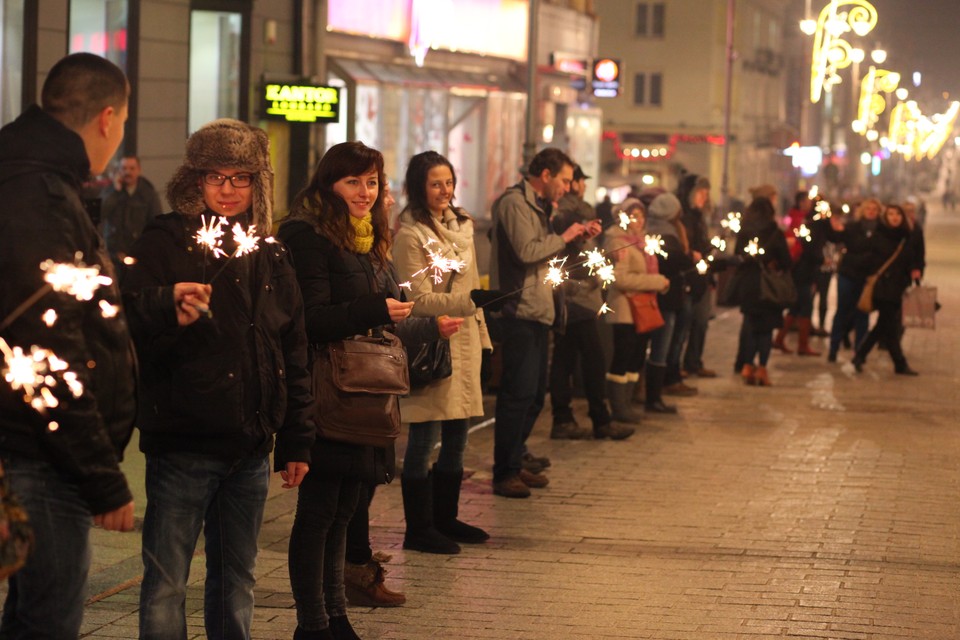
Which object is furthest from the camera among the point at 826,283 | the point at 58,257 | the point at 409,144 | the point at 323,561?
the point at 409,144

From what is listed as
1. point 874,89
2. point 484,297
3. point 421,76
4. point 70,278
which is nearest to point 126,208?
point 484,297

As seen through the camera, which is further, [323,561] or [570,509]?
[570,509]

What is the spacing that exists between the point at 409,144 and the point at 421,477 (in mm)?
18500

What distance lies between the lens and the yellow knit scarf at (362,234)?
5.94 m

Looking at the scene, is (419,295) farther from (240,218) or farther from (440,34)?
(440,34)

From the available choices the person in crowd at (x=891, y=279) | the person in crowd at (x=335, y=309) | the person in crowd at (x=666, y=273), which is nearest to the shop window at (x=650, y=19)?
the person in crowd at (x=891, y=279)

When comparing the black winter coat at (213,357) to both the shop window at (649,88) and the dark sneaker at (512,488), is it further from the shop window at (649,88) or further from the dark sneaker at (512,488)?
the shop window at (649,88)

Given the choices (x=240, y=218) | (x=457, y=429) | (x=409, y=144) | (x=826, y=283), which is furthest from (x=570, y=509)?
(x=409, y=144)

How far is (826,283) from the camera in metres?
19.6

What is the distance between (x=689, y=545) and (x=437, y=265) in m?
2.07

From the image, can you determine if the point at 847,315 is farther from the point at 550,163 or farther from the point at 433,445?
the point at 433,445

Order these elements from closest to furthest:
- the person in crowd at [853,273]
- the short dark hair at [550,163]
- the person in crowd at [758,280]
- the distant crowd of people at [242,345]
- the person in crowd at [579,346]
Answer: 1. the distant crowd of people at [242,345]
2. the short dark hair at [550,163]
3. the person in crowd at [579,346]
4. the person in crowd at [758,280]
5. the person in crowd at [853,273]

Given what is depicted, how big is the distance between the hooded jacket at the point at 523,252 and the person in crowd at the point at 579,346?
3.18ft

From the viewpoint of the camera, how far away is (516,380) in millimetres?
8836
